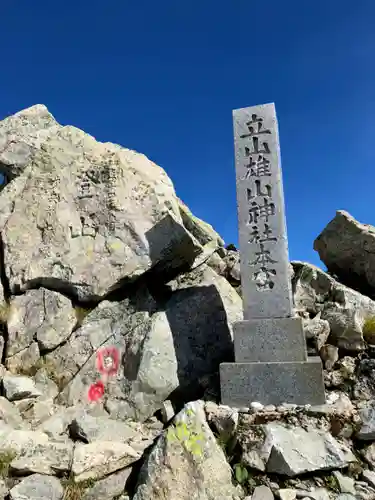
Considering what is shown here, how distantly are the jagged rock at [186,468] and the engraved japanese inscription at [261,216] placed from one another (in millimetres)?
2291

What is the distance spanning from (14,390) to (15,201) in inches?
166

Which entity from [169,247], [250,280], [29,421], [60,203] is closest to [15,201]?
[60,203]

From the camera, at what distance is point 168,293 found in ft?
28.1

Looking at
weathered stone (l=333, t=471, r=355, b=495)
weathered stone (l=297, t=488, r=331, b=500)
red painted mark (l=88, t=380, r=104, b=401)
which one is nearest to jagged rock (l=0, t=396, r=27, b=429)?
red painted mark (l=88, t=380, r=104, b=401)

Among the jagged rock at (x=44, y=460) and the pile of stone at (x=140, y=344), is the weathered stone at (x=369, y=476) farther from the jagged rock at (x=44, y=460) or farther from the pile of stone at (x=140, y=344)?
the jagged rock at (x=44, y=460)

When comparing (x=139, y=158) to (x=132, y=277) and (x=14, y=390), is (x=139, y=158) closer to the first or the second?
(x=132, y=277)

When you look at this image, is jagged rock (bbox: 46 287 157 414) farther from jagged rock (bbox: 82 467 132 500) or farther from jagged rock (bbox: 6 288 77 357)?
jagged rock (bbox: 82 467 132 500)

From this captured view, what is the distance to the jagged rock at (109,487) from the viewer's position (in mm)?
4775

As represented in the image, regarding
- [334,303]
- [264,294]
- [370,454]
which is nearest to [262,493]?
[370,454]

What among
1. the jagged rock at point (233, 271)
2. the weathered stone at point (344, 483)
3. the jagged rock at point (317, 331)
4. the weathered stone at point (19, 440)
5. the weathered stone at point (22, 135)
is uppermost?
the weathered stone at point (22, 135)

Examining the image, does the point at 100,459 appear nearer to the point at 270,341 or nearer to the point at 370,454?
the point at 270,341

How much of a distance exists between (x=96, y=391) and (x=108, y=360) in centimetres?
58

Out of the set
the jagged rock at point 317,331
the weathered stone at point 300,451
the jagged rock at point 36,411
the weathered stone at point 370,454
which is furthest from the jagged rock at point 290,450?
the jagged rock at point 36,411

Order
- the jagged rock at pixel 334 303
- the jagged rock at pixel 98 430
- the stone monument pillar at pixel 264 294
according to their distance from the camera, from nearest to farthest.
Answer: the jagged rock at pixel 98 430 < the stone monument pillar at pixel 264 294 < the jagged rock at pixel 334 303
